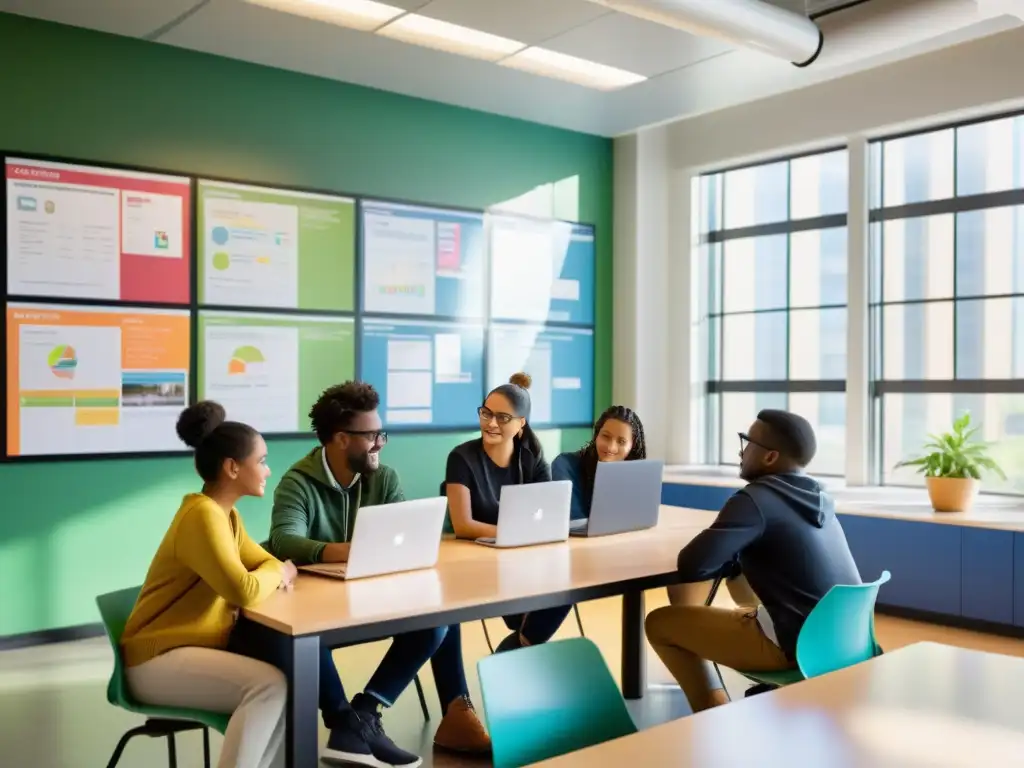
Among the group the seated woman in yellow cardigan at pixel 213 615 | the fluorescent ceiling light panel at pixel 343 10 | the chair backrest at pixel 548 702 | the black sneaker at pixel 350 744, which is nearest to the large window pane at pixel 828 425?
the fluorescent ceiling light panel at pixel 343 10

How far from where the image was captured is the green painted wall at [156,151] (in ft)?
15.9

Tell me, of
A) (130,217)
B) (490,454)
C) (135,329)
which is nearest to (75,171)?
(130,217)

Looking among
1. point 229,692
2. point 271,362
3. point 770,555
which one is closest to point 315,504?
point 229,692

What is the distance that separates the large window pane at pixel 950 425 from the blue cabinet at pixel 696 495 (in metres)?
1.08

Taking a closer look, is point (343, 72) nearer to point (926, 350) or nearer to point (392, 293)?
point (392, 293)

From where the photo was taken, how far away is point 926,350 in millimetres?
6250

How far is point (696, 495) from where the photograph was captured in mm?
6469

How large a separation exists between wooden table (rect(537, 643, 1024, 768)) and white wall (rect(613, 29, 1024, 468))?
4.57 metres

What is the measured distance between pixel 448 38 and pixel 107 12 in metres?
1.63

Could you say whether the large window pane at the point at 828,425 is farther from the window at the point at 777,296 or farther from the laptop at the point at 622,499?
the laptop at the point at 622,499

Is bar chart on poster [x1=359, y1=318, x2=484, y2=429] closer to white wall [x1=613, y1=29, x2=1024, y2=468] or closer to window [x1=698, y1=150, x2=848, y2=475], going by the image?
white wall [x1=613, y1=29, x2=1024, y2=468]

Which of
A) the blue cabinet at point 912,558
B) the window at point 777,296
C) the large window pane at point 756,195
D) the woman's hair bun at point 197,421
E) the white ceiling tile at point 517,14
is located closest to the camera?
the woman's hair bun at point 197,421

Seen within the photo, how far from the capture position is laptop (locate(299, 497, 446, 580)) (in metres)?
2.79

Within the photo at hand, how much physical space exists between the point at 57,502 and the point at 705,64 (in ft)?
13.4
